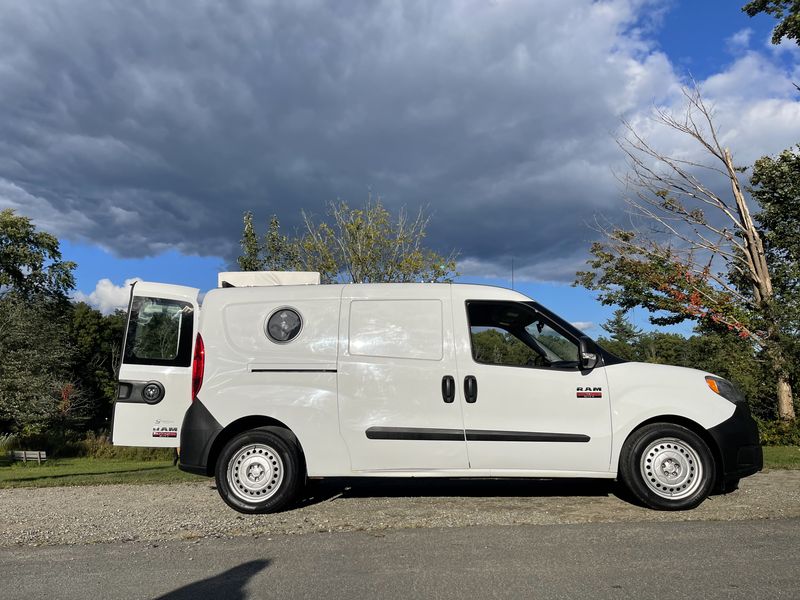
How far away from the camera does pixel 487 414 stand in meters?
5.65

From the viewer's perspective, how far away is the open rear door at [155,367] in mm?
6340

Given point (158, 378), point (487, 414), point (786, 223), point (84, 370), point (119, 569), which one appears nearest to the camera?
point (119, 569)

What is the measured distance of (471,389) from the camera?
5680 mm

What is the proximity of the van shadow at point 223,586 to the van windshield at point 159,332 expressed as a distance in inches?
113

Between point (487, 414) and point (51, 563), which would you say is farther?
point (487, 414)

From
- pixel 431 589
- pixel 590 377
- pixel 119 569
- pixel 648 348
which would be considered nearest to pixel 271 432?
pixel 119 569

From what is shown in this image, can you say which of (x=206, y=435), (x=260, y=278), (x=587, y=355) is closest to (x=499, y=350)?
(x=587, y=355)

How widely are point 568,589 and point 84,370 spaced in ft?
195

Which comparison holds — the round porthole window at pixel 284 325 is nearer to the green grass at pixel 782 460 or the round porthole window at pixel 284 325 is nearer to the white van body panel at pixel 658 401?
the white van body panel at pixel 658 401

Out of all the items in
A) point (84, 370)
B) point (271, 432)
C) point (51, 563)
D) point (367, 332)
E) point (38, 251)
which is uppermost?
point (38, 251)

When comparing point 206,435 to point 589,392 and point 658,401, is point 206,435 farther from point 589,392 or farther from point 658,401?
point 658,401

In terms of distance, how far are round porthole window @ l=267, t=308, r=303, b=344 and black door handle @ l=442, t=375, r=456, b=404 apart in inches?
59.7

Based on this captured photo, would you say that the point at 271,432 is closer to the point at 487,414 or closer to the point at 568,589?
the point at 487,414

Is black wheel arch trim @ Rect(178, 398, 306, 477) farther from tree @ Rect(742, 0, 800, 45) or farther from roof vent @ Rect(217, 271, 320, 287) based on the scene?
tree @ Rect(742, 0, 800, 45)
